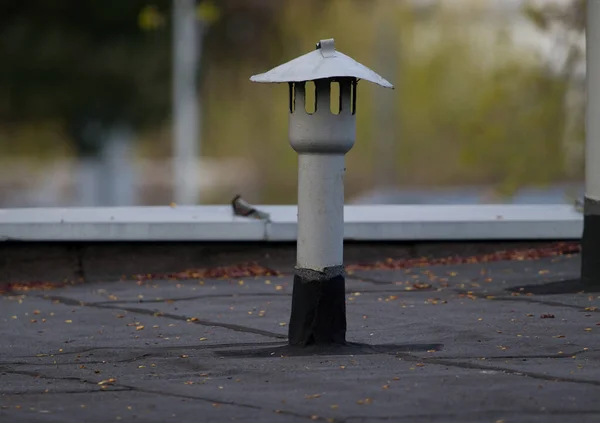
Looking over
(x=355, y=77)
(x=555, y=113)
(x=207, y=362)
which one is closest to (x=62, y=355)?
(x=207, y=362)

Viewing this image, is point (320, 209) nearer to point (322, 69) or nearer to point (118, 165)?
point (322, 69)

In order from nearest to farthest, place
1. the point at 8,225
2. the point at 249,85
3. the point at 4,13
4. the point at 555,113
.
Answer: the point at 8,225 → the point at 555,113 → the point at 4,13 → the point at 249,85

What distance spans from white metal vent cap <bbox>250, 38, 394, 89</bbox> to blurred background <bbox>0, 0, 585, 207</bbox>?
73.9ft

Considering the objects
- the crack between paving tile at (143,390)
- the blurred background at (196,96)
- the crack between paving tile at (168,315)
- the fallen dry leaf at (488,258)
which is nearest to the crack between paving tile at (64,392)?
the crack between paving tile at (143,390)

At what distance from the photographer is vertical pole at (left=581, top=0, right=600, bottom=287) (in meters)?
9.02

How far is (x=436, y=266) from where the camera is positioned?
36.6 ft

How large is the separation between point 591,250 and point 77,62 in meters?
27.7

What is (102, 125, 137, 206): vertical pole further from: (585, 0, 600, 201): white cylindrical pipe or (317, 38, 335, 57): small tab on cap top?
(317, 38, 335, 57): small tab on cap top

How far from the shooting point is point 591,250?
929 cm

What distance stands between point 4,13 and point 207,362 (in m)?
30.4

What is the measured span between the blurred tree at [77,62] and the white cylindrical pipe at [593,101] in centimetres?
2599

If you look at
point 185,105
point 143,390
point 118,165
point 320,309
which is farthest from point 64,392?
point 118,165

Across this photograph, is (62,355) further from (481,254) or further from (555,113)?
(555,113)

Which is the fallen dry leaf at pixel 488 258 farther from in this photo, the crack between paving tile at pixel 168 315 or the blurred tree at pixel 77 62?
the blurred tree at pixel 77 62
